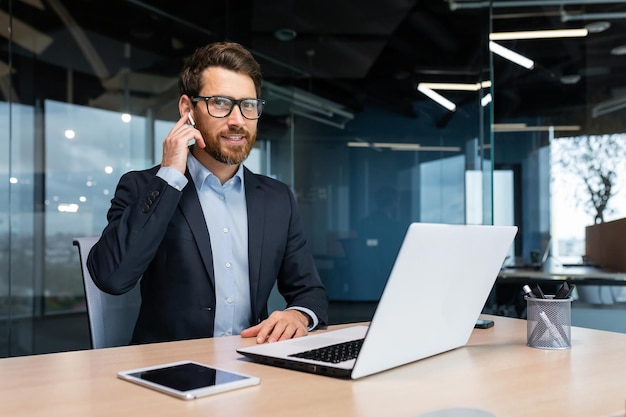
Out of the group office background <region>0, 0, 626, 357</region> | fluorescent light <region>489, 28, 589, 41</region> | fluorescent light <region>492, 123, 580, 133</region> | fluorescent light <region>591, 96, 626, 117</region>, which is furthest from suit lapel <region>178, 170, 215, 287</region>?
fluorescent light <region>591, 96, 626, 117</region>

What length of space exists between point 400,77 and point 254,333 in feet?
11.6

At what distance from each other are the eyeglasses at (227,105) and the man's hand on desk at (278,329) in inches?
26.2

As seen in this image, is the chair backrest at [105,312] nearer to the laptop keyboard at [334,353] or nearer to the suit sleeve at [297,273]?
the suit sleeve at [297,273]

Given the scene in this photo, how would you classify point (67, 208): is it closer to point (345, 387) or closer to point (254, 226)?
point (254, 226)

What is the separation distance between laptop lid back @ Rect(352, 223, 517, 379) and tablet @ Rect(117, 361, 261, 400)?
0.22m

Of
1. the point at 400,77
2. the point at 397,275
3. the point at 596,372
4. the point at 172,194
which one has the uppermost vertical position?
the point at 400,77

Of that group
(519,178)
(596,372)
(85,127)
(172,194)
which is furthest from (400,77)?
(596,372)

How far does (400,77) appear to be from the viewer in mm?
4781

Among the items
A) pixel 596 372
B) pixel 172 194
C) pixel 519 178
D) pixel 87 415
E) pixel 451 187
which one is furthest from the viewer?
pixel 451 187

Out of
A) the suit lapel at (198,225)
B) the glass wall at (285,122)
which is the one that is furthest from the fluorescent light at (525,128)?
the suit lapel at (198,225)

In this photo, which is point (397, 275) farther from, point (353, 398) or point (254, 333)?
point (254, 333)

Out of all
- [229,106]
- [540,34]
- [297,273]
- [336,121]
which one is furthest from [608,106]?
[229,106]

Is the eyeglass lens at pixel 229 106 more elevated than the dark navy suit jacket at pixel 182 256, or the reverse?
the eyeglass lens at pixel 229 106

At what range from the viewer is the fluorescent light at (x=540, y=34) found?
13.3 feet
